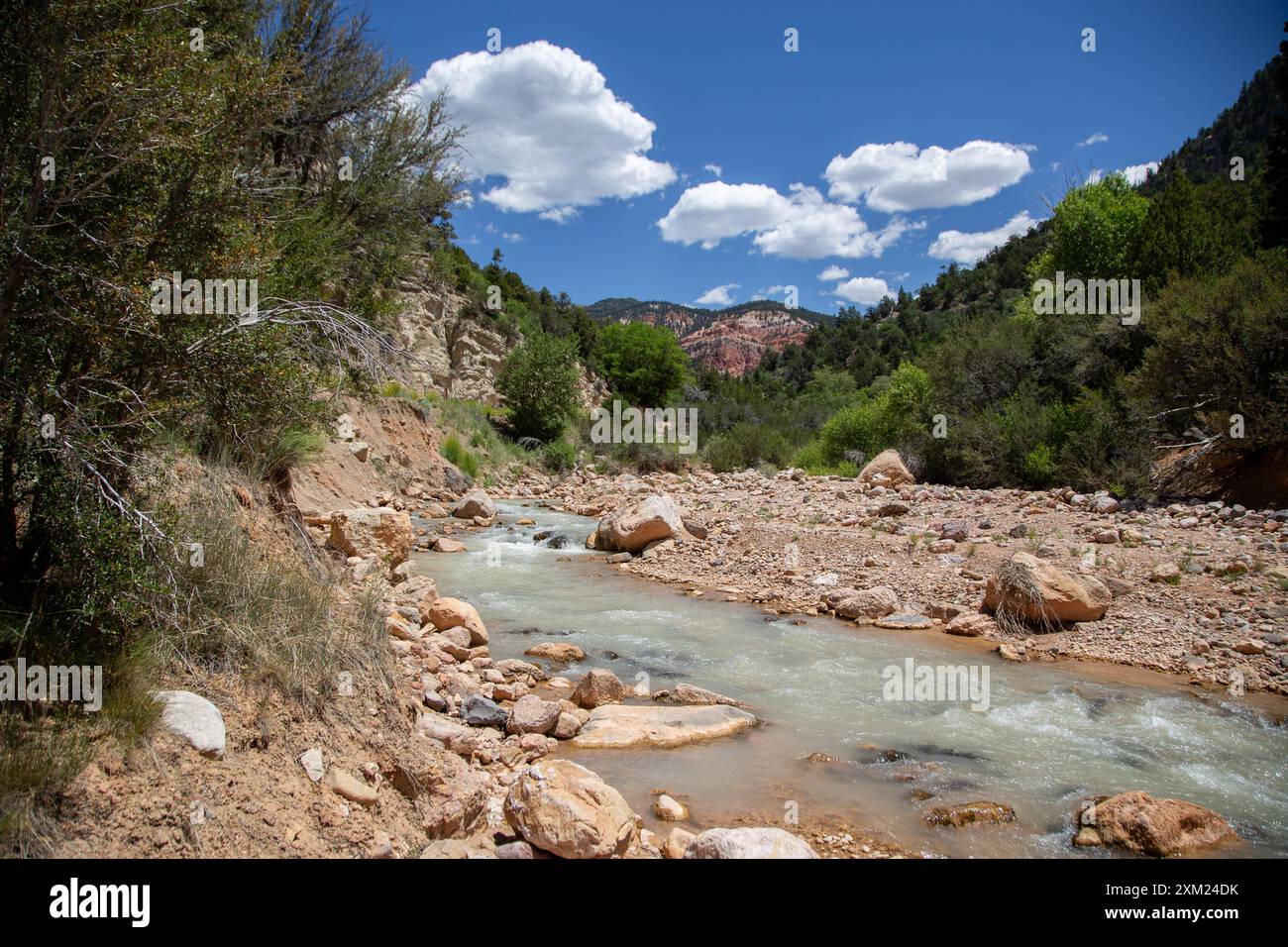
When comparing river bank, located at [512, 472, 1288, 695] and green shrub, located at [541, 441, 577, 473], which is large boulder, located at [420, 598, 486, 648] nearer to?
river bank, located at [512, 472, 1288, 695]

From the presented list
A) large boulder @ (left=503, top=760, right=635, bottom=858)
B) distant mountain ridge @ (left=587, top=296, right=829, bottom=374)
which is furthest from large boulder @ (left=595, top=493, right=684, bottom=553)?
distant mountain ridge @ (left=587, top=296, right=829, bottom=374)

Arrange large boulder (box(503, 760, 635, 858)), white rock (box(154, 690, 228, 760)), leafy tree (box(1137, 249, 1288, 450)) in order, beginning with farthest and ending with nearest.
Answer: leafy tree (box(1137, 249, 1288, 450)) < large boulder (box(503, 760, 635, 858)) < white rock (box(154, 690, 228, 760))

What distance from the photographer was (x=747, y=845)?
3412mm

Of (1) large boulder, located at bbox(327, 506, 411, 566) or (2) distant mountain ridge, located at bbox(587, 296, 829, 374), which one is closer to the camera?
(1) large boulder, located at bbox(327, 506, 411, 566)

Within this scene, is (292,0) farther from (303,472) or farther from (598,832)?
(598,832)

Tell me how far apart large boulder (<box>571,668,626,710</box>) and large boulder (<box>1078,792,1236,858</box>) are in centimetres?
344

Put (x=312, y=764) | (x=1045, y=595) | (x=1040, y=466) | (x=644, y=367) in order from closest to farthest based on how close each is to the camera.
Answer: (x=312, y=764) < (x=1045, y=595) < (x=1040, y=466) < (x=644, y=367)

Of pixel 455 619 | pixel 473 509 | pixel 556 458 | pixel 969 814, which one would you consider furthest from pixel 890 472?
pixel 969 814

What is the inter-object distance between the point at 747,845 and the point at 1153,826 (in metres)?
2.52

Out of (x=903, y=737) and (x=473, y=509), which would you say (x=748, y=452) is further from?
(x=903, y=737)

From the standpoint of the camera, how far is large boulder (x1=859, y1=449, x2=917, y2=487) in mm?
18938

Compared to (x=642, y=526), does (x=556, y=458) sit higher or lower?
higher

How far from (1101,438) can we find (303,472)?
15560 millimetres
